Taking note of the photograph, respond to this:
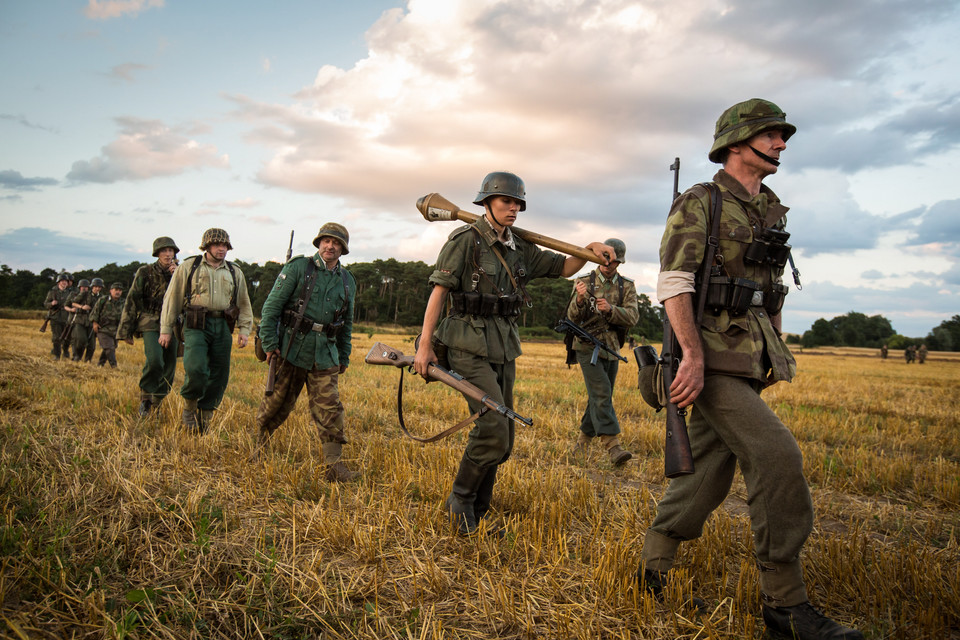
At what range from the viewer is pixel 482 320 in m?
4.27

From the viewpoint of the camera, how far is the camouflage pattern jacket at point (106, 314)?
47.7ft

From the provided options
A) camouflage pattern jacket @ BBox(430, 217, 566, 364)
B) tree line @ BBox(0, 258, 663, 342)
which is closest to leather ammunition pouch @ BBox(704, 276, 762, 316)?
camouflage pattern jacket @ BBox(430, 217, 566, 364)

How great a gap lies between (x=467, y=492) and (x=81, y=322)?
52.3 feet

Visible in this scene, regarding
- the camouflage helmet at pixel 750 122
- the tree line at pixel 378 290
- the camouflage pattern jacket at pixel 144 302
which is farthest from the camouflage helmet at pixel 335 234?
the tree line at pixel 378 290

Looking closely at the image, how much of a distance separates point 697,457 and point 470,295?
1.86m

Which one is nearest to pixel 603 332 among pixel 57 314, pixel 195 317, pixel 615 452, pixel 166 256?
pixel 615 452

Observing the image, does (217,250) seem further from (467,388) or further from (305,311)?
(467,388)

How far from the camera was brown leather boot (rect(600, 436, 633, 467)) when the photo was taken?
638 cm

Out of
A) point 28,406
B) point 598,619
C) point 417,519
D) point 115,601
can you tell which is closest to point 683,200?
point 598,619

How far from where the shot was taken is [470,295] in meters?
4.20

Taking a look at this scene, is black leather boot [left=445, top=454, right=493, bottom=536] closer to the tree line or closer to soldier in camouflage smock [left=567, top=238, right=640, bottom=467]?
soldier in camouflage smock [left=567, top=238, right=640, bottom=467]

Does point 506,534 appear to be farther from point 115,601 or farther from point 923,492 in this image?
point 923,492

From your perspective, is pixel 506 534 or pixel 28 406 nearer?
pixel 506 534

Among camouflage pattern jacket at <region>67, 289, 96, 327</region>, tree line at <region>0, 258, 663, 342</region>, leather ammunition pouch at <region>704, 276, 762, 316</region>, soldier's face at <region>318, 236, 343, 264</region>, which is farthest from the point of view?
tree line at <region>0, 258, 663, 342</region>
